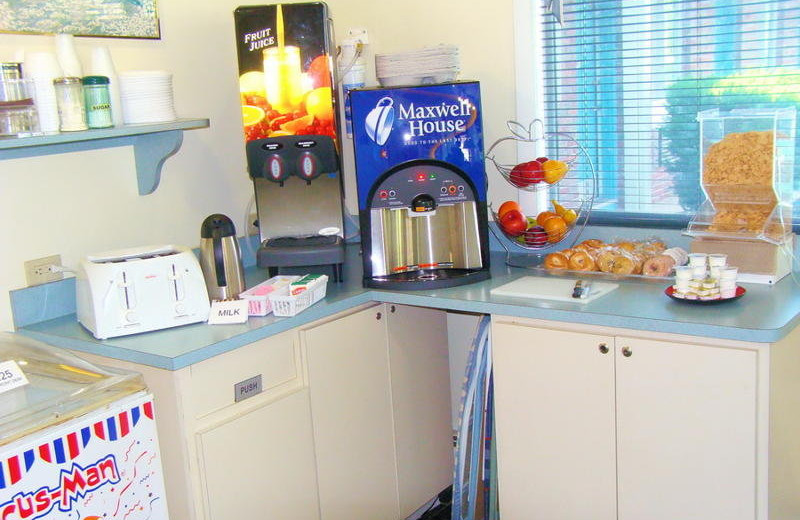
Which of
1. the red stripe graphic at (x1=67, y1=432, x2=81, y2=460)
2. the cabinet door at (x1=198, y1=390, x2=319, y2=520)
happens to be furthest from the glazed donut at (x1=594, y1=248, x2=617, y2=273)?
the red stripe graphic at (x1=67, y1=432, x2=81, y2=460)

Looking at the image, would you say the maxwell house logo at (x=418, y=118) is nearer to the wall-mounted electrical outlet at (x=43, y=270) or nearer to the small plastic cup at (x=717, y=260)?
the small plastic cup at (x=717, y=260)

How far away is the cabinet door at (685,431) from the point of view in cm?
203

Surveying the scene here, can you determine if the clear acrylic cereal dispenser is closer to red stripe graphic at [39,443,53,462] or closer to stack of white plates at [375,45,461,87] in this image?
stack of white plates at [375,45,461,87]

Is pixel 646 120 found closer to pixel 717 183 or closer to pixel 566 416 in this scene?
pixel 717 183

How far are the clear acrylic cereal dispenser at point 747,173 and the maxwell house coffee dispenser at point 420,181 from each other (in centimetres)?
64

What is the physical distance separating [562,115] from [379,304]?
2.95ft

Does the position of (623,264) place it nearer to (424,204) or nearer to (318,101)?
(424,204)

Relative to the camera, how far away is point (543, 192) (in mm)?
2973

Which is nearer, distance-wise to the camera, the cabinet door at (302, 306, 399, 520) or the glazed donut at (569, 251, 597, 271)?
the cabinet door at (302, 306, 399, 520)

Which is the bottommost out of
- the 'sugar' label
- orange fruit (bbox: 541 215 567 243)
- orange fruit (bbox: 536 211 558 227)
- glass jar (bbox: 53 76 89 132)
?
the 'sugar' label

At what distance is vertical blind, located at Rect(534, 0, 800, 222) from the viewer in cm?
251

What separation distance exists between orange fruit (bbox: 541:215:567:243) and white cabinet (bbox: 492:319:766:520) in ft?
1.44

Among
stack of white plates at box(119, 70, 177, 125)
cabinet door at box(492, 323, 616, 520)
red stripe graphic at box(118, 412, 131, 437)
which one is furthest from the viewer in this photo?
stack of white plates at box(119, 70, 177, 125)

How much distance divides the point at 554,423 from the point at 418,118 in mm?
978
